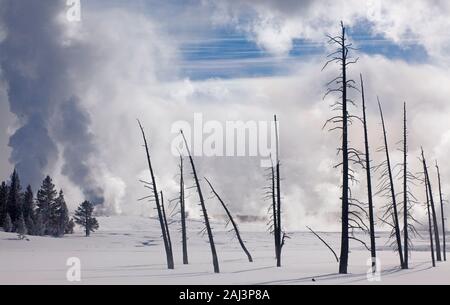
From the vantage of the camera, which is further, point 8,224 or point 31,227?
point 31,227

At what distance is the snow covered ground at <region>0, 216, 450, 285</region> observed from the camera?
81.7 feet

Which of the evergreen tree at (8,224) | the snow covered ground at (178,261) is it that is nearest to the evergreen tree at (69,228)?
the snow covered ground at (178,261)

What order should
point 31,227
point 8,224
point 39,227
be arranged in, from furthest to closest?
point 39,227 → point 31,227 → point 8,224

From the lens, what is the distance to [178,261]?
140 feet

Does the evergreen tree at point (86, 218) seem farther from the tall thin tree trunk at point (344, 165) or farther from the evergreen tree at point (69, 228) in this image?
the tall thin tree trunk at point (344, 165)

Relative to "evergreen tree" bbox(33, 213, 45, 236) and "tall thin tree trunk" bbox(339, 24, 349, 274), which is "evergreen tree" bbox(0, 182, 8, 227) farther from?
"tall thin tree trunk" bbox(339, 24, 349, 274)

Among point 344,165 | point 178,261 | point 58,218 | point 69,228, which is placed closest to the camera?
point 344,165

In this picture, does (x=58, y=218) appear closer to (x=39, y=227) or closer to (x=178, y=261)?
(x=39, y=227)

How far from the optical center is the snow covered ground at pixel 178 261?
24891mm

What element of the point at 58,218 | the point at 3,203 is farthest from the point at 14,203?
the point at 58,218
